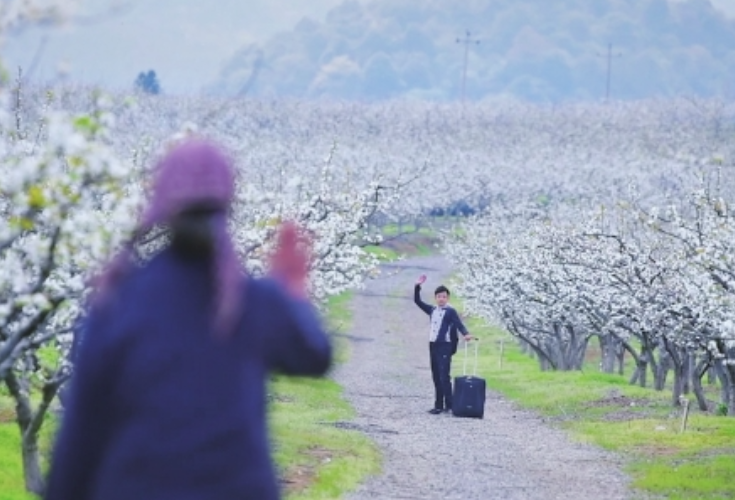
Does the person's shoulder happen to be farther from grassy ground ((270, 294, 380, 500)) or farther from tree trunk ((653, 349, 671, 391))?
tree trunk ((653, 349, 671, 391))

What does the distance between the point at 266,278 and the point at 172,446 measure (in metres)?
0.63

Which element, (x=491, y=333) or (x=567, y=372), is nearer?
(x=567, y=372)

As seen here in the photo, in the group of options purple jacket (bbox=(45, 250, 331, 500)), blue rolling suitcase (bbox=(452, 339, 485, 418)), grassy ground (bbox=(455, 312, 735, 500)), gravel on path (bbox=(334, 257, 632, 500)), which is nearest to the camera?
purple jacket (bbox=(45, 250, 331, 500))

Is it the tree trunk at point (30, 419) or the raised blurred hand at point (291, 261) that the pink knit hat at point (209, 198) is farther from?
the tree trunk at point (30, 419)

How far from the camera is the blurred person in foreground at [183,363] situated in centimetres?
475

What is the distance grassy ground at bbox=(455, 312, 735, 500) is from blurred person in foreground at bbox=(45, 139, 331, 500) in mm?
12133

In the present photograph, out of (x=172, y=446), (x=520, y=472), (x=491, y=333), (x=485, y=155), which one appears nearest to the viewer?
(x=172, y=446)

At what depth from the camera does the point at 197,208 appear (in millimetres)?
4871

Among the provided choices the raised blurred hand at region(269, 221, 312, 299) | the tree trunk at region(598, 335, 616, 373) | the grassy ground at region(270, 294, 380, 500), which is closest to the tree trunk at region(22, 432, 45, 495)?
the grassy ground at region(270, 294, 380, 500)

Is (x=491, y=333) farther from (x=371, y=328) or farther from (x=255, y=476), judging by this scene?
(x=255, y=476)

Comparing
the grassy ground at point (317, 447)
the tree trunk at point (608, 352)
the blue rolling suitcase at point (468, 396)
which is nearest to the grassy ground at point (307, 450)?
the grassy ground at point (317, 447)

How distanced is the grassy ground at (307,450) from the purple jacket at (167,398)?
653cm

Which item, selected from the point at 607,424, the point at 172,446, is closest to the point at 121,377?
the point at 172,446

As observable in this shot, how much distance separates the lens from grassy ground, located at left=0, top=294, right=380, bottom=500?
49.2ft
